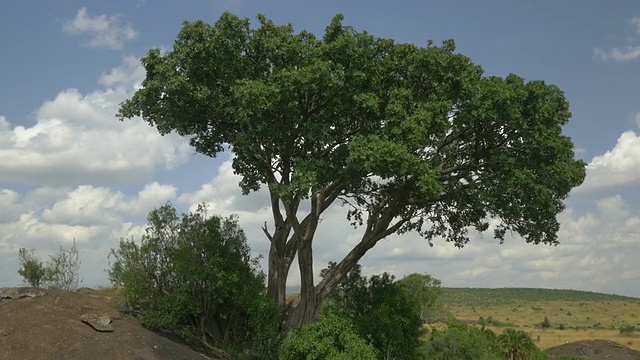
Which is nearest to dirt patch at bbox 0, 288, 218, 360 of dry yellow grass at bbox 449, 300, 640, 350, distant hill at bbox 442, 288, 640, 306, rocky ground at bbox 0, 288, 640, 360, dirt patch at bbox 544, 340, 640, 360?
rocky ground at bbox 0, 288, 640, 360

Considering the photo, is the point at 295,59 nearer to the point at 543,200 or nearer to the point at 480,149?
the point at 480,149

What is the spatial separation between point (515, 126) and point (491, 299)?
419 ft

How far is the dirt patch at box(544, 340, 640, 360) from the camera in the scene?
39.5 meters

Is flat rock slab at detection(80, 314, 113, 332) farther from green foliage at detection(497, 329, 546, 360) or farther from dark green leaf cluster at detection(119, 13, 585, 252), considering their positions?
green foliage at detection(497, 329, 546, 360)

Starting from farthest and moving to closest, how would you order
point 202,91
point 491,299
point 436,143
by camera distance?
point 491,299 < point 436,143 < point 202,91

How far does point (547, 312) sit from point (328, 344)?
342 ft

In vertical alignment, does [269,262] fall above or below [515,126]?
below

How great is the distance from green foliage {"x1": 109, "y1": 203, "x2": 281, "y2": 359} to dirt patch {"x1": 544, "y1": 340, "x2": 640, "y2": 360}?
23846 mm

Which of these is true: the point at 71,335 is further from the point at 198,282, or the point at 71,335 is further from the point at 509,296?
the point at 509,296

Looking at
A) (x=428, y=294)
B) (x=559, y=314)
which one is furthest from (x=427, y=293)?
(x=559, y=314)

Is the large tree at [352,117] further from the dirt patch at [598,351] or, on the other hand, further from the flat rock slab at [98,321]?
the dirt patch at [598,351]

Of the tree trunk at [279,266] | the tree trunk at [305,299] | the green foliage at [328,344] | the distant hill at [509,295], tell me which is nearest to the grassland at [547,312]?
the distant hill at [509,295]

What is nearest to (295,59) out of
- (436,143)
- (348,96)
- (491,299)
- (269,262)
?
(348,96)

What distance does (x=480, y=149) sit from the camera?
24.2 metres
